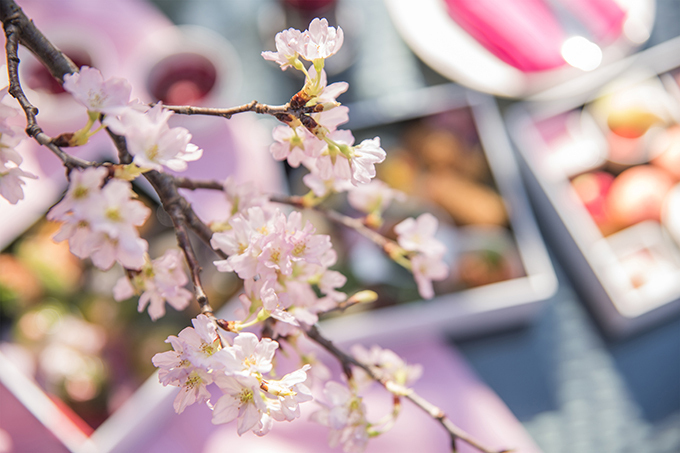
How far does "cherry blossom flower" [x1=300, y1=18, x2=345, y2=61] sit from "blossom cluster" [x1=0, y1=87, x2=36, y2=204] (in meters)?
0.14

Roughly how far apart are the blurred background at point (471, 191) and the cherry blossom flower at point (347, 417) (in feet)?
1.20

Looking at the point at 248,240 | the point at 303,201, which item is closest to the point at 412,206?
the point at 303,201

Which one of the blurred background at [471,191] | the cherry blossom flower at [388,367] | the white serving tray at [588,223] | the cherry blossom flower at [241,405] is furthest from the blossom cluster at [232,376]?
the white serving tray at [588,223]

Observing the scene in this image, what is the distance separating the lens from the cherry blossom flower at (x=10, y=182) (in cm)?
21

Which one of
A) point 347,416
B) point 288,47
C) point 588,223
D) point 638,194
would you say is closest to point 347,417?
point 347,416

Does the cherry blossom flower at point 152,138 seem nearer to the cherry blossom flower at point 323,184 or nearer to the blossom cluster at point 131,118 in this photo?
the blossom cluster at point 131,118

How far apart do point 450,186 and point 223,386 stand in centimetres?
70

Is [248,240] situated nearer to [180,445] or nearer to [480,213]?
[180,445]

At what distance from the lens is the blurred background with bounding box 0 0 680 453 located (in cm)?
68

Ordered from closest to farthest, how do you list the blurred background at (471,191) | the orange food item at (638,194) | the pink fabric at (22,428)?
the pink fabric at (22,428) < the blurred background at (471,191) < the orange food item at (638,194)

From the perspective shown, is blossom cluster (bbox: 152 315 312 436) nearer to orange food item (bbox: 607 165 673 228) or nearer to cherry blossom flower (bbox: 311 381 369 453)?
cherry blossom flower (bbox: 311 381 369 453)

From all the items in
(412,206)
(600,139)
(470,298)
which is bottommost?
(470,298)

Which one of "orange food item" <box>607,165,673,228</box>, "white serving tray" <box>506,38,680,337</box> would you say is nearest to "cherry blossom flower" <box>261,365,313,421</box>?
"white serving tray" <box>506,38,680,337</box>

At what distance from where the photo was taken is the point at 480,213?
811mm
